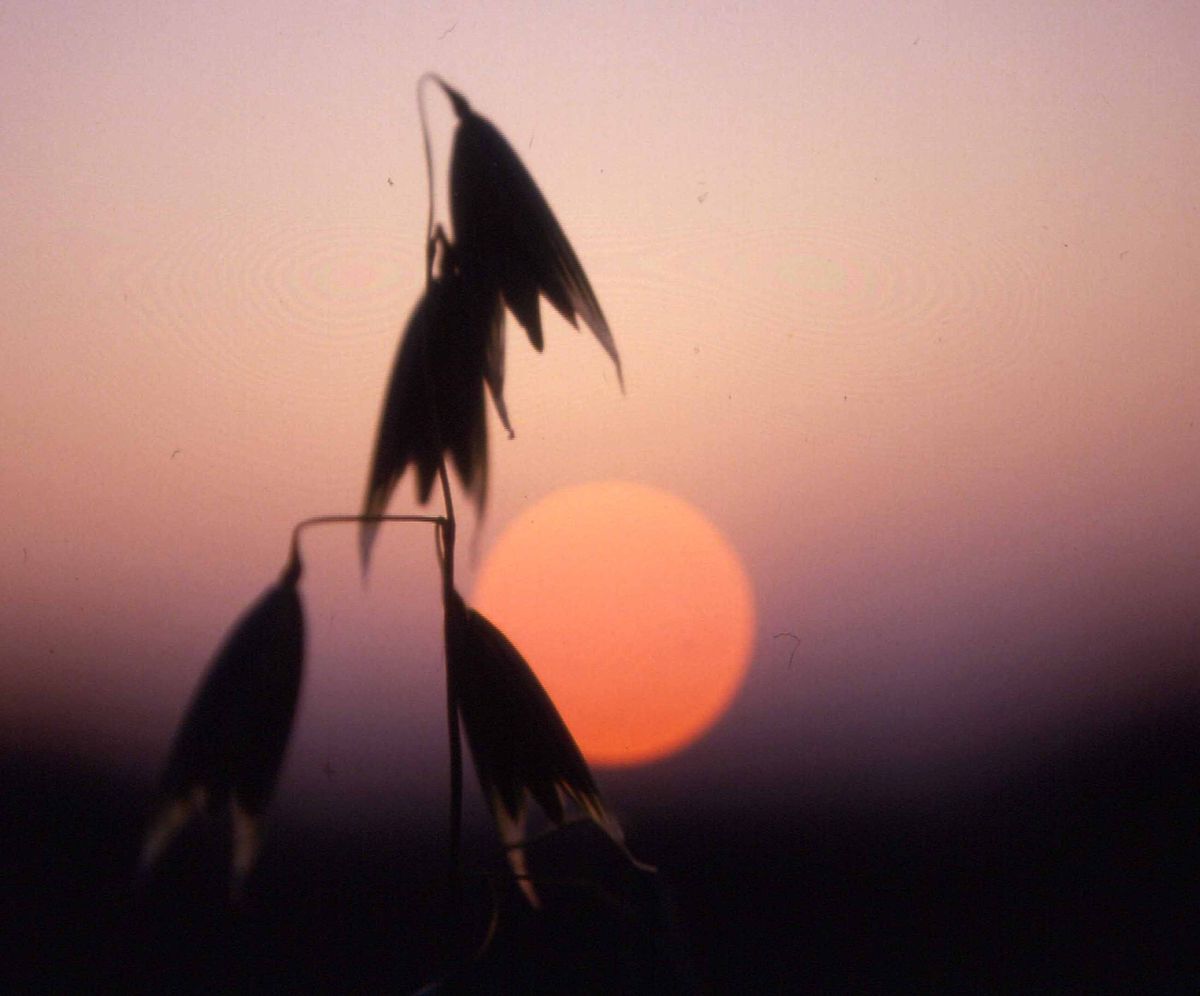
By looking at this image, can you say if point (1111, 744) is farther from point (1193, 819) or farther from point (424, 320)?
point (424, 320)

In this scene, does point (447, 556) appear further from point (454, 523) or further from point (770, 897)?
point (770, 897)

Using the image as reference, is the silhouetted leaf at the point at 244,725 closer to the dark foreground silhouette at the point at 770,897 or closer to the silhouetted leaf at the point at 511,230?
the silhouetted leaf at the point at 511,230

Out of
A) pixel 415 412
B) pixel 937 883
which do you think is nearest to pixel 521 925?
pixel 415 412

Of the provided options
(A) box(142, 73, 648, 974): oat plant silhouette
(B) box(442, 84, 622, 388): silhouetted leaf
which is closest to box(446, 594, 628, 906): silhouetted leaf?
(A) box(142, 73, 648, 974): oat plant silhouette

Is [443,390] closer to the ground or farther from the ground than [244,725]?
farther from the ground

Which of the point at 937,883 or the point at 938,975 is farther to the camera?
the point at 937,883

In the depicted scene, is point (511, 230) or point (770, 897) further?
point (770, 897)

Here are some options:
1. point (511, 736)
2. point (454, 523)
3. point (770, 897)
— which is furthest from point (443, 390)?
point (770, 897)
